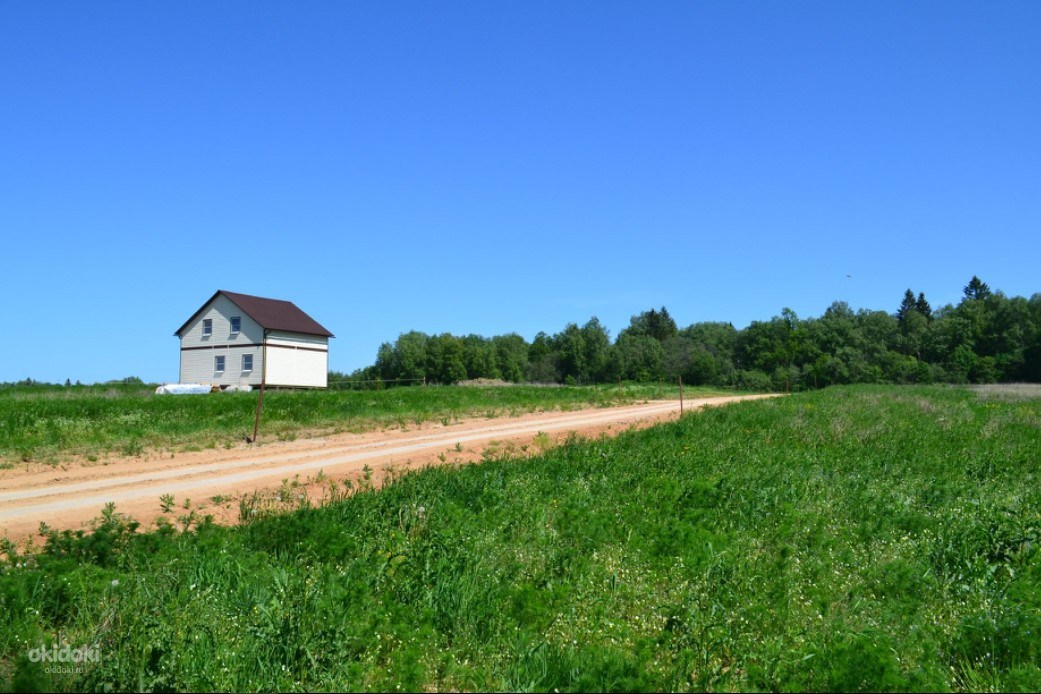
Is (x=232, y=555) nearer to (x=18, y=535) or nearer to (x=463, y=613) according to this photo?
(x=463, y=613)

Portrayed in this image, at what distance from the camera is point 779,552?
28.6 ft

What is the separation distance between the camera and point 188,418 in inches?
929

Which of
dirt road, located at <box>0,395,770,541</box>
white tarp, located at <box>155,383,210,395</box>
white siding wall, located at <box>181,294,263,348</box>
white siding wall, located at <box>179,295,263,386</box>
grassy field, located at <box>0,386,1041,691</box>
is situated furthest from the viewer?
white siding wall, located at <box>181,294,263,348</box>

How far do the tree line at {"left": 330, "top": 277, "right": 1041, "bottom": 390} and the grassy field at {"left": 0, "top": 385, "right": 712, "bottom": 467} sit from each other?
162ft

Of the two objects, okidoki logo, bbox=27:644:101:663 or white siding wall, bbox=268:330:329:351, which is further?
white siding wall, bbox=268:330:329:351

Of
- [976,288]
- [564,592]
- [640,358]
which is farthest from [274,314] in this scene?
[976,288]

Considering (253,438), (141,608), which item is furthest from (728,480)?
(253,438)

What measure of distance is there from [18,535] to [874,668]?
10.9 metres

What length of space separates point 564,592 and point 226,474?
425 inches

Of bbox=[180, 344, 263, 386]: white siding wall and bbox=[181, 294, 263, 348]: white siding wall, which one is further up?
bbox=[181, 294, 263, 348]: white siding wall

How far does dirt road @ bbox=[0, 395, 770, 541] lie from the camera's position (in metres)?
11.6

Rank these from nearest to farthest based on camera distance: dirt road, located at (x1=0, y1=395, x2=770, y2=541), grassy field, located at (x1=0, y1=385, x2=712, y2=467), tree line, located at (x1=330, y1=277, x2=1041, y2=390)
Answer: dirt road, located at (x1=0, y1=395, x2=770, y2=541) → grassy field, located at (x1=0, y1=385, x2=712, y2=467) → tree line, located at (x1=330, y1=277, x2=1041, y2=390)

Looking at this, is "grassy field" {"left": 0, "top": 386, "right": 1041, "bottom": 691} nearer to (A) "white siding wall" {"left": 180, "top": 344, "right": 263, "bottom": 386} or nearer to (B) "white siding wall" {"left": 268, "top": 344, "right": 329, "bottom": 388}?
(B) "white siding wall" {"left": 268, "top": 344, "right": 329, "bottom": 388}

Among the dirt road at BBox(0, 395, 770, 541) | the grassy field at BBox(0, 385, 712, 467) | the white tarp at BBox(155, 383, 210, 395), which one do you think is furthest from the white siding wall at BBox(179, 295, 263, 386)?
the dirt road at BBox(0, 395, 770, 541)
